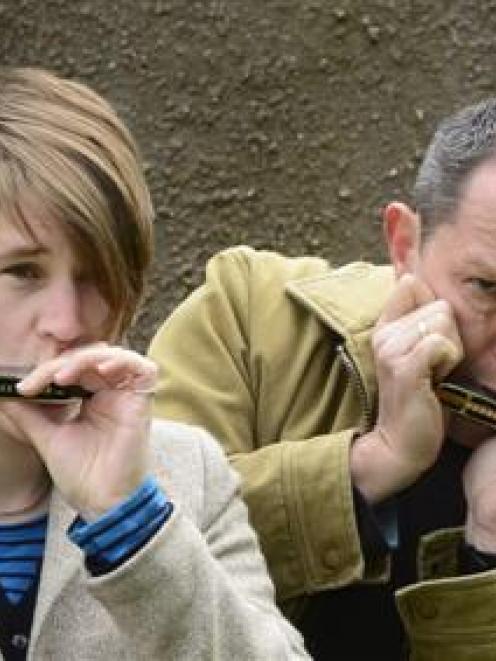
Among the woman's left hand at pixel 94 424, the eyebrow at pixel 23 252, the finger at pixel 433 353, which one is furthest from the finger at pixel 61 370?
the finger at pixel 433 353

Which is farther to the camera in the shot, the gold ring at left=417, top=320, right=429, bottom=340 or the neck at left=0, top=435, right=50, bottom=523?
the gold ring at left=417, top=320, right=429, bottom=340

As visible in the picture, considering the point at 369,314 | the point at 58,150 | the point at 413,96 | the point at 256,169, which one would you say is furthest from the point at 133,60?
the point at 58,150

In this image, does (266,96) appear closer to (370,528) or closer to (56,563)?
(370,528)

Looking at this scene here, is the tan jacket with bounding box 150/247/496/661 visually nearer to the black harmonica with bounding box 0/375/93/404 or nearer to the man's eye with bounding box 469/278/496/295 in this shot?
the man's eye with bounding box 469/278/496/295

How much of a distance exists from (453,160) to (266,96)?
5.40 feet

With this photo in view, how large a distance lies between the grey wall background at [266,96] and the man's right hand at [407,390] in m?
1.74

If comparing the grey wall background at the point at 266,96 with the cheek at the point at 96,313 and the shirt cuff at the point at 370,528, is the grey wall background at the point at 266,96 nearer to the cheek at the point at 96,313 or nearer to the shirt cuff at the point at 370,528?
the shirt cuff at the point at 370,528

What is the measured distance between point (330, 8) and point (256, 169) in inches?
16.2

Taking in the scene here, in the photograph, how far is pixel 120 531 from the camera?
67.4 inches

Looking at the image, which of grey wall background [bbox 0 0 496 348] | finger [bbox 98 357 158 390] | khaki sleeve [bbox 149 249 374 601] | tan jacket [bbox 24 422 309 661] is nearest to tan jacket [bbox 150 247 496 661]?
khaki sleeve [bbox 149 249 374 601]

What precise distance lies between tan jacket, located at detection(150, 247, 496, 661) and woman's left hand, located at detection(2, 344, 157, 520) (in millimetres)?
483

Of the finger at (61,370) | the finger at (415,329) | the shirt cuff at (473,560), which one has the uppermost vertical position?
the finger at (61,370)

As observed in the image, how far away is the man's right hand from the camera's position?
2.17 meters

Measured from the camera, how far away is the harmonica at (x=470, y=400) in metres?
2.17
